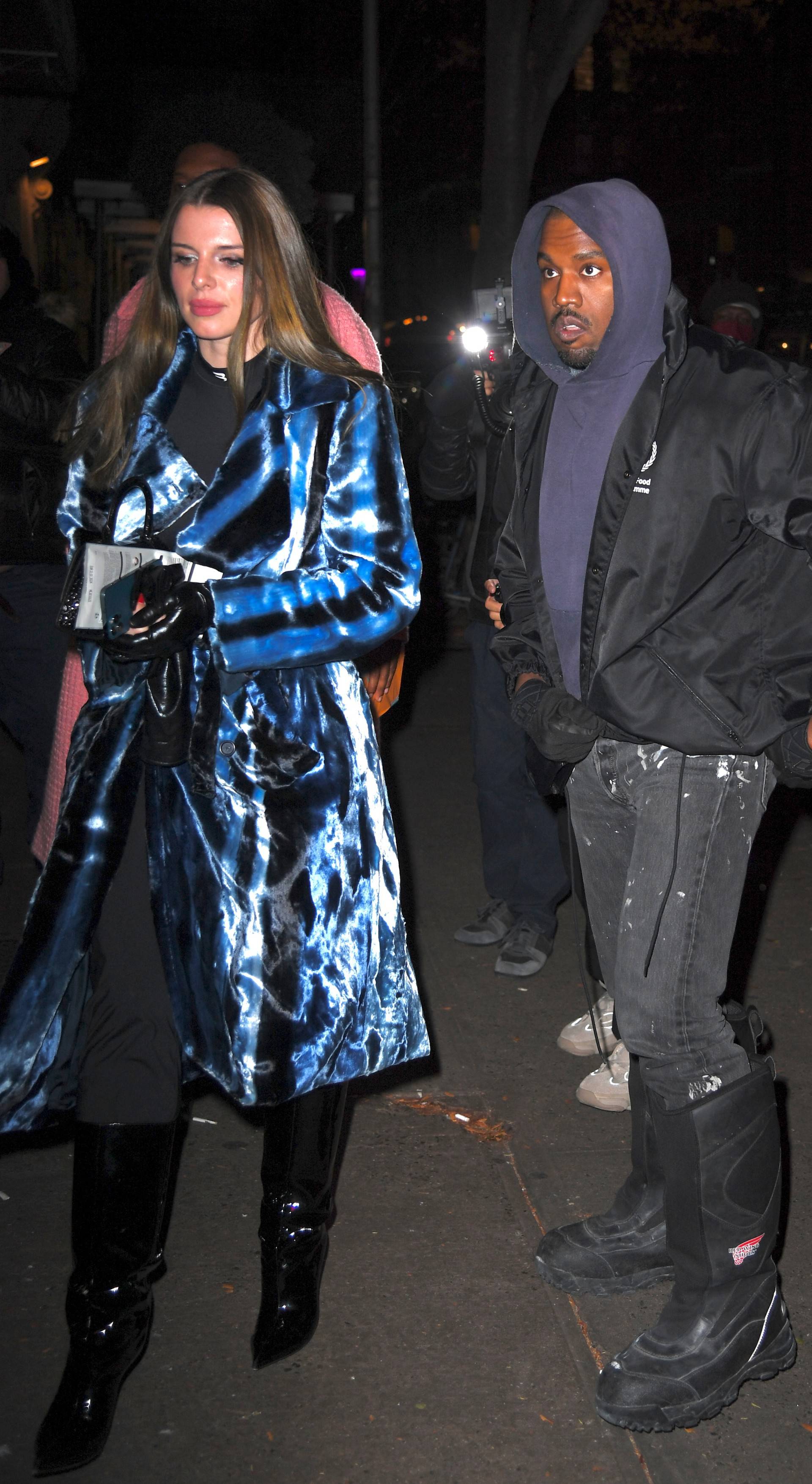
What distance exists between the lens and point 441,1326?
2.95m

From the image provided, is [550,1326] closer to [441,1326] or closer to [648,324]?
[441,1326]

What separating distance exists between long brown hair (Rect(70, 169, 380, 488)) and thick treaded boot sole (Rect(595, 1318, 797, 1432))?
191cm

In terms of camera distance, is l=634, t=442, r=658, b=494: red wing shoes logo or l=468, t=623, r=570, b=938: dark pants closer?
l=634, t=442, r=658, b=494: red wing shoes logo

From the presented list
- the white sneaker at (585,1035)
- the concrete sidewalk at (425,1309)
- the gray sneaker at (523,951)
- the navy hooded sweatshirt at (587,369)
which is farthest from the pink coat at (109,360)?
the gray sneaker at (523,951)

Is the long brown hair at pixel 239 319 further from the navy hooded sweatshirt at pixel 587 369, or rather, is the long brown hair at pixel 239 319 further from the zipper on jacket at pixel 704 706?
the zipper on jacket at pixel 704 706

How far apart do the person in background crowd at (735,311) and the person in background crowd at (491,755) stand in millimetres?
2519

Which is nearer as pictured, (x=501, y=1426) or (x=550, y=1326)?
(x=501, y=1426)

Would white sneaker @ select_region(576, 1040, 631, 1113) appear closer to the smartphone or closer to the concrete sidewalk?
the concrete sidewalk

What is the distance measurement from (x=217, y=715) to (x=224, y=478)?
421mm

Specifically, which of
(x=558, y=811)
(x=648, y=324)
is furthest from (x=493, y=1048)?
(x=648, y=324)

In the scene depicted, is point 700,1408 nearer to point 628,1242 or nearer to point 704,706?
point 628,1242

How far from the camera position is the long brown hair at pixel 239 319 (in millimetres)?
2674

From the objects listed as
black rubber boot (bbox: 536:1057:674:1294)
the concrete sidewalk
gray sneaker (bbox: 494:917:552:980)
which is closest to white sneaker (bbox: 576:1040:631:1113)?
the concrete sidewalk

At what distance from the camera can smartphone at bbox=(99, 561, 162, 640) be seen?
2.46 meters
